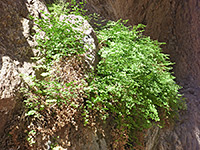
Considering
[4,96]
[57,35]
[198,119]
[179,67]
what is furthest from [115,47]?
[179,67]

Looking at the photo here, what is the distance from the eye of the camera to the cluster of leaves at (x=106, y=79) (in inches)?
90.4

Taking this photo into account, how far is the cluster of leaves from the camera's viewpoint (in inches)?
90.4

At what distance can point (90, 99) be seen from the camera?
2.62 meters

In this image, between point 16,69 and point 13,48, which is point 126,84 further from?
point 13,48

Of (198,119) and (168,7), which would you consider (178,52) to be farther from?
(198,119)

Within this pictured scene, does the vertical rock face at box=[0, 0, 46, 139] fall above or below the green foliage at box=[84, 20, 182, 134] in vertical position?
above

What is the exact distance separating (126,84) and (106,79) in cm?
36

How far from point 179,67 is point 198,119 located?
2.69 m

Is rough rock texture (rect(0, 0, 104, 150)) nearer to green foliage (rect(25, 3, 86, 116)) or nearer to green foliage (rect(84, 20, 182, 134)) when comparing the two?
green foliage (rect(25, 3, 86, 116))

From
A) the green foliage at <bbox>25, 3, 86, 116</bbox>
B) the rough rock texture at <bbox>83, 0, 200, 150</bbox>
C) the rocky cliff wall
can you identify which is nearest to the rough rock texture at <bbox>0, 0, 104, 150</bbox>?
the green foliage at <bbox>25, 3, 86, 116</bbox>

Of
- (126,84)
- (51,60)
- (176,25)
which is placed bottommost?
(126,84)

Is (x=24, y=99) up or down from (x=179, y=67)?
up

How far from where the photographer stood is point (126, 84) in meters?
2.99

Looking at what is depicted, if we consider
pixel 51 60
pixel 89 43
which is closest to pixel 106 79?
pixel 89 43
